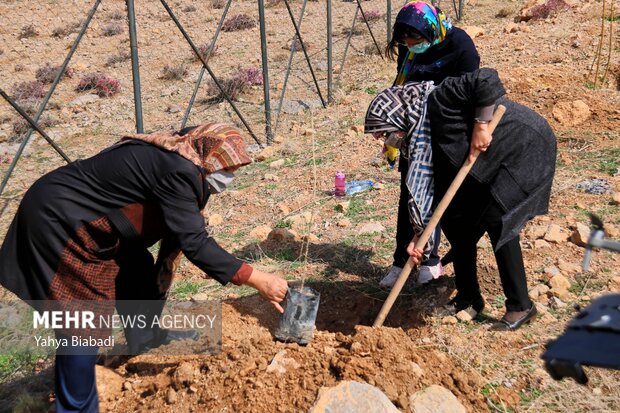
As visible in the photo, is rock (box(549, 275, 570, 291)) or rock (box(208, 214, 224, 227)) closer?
rock (box(549, 275, 570, 291))

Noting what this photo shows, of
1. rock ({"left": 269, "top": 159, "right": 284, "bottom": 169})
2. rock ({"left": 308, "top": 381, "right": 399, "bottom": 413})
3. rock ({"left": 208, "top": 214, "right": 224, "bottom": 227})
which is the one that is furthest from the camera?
rock ({"left": 269, "top": 159, "right": 284, "bottom": 169})

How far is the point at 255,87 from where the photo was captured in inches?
411

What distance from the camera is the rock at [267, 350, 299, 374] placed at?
262cm

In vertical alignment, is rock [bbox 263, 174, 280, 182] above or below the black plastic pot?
below

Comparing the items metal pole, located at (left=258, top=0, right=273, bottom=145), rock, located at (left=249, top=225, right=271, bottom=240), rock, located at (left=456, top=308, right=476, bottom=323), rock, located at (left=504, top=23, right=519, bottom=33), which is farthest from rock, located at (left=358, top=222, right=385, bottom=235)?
rock, located at (left=504, top=23, right=519, bottom=33)

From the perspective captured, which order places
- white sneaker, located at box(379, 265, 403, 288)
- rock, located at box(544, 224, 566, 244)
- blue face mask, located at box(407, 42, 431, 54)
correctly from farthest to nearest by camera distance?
1. rock, located at box(544, 224, 566, 244)
2. white sneaker, located at box(379, 265, 403, 288)
3. blue face mask, located at box(407, 42, 431, 54)

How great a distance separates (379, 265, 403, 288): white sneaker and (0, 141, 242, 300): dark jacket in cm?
164

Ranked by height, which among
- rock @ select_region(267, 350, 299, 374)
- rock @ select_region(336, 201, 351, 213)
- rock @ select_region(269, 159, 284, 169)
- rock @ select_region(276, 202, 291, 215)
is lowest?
rock @ select_region(269, 159, 284, 169)

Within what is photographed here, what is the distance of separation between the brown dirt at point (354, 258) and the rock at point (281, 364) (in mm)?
18

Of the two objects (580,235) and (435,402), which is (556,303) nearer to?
(580,235)

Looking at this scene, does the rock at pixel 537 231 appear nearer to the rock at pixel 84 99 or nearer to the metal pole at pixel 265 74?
the metal pole at pixel 265 74

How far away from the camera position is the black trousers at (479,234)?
9.65ft

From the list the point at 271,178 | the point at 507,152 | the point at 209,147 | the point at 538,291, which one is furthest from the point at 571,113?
the point at 209,147

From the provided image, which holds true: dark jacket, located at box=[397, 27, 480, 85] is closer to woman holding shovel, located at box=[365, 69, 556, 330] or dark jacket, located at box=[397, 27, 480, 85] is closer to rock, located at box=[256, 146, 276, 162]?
woman holding shovel, located at box=[365, 69, 556, 330]
